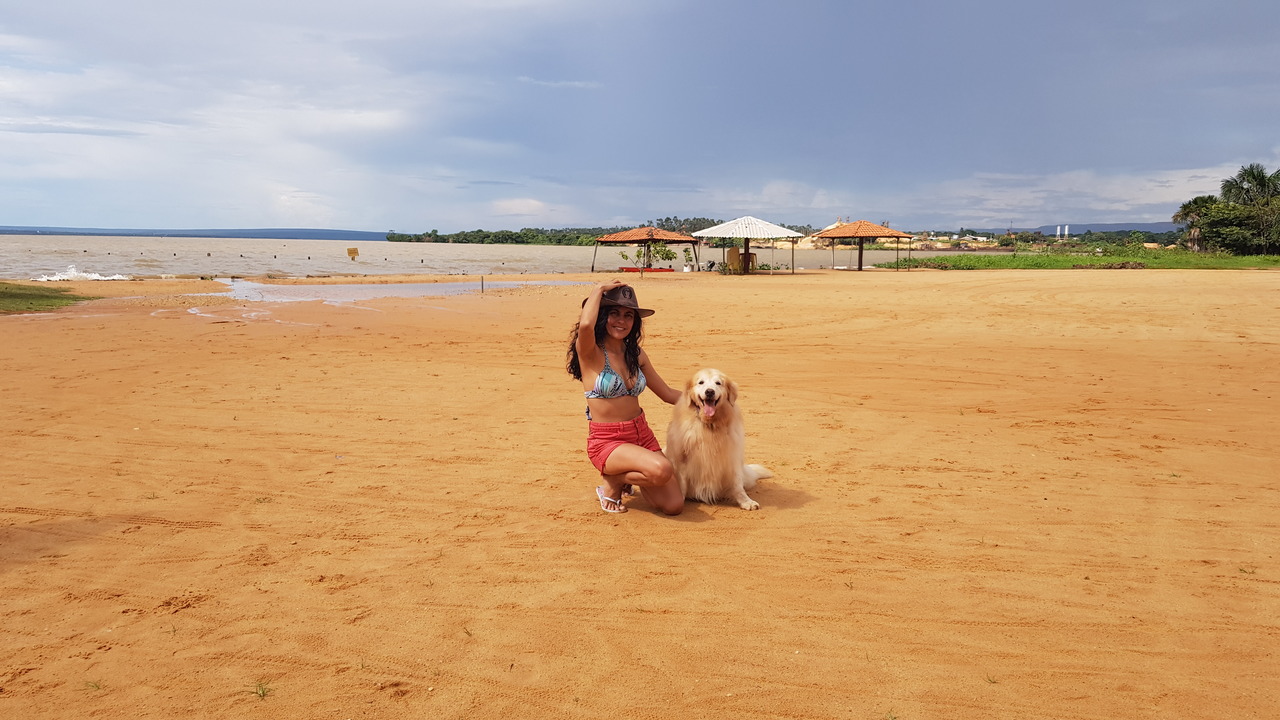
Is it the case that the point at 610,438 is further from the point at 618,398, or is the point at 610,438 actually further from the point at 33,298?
the point at 33,298

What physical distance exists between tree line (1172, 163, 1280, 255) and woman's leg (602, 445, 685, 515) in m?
45.4

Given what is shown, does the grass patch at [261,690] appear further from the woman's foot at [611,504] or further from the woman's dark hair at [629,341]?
the woman's dark hair at [629,341]

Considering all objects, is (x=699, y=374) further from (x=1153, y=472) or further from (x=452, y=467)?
(x=1153, y=472)

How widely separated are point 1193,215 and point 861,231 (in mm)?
31503

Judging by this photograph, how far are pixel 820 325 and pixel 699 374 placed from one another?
10288 mm

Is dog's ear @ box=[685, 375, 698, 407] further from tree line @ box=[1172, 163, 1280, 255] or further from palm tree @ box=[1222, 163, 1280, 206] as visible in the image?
palm tree @ box=[1222, 163, 1280, 206]

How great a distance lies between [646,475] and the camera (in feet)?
15.4

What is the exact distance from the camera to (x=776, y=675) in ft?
10.0

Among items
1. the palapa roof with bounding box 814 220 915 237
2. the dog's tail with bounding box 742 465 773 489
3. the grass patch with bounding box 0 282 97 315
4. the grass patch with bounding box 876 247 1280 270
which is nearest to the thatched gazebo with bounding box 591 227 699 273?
the palapa roof with bounding box 814 220 915 237

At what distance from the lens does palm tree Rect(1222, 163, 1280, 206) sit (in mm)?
50844

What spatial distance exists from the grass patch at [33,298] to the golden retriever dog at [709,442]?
1756 cm

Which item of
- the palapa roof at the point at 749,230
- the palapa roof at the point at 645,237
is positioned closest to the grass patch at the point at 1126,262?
the palapa roof at the point at 749,230

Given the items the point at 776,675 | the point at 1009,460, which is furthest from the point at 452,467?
the point at 1009,460

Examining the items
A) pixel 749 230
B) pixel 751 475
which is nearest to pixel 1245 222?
pixel 749 230
